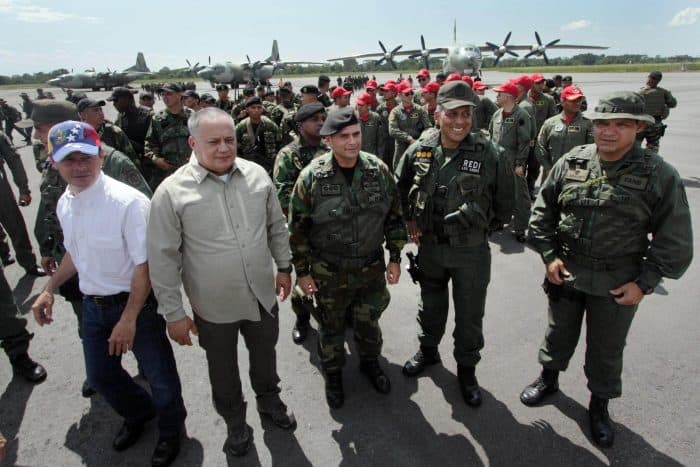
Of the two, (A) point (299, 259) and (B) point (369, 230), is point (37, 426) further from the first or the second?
(B) point (369, 230)

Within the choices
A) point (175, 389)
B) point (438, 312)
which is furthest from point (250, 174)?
point (438, 312)

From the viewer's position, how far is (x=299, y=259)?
9.22 ft

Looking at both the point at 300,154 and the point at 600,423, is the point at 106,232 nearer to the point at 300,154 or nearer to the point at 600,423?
the point at 300,154

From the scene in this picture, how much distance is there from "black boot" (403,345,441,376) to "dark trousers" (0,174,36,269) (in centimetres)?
507

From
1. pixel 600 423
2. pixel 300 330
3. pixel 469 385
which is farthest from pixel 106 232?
pixel 600 423

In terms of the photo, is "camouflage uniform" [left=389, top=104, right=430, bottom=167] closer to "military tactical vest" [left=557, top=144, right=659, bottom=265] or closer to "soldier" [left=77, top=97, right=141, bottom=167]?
"soldier" [left=77, top=97, right=141, bottom=167]

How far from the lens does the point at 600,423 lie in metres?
2.62

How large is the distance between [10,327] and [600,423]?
462 cm

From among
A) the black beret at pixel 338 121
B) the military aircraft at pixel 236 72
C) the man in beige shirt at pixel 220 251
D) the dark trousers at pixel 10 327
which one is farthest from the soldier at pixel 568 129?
the military aircraft at pixel 236 72

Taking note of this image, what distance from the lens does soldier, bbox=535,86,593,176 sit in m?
5.37

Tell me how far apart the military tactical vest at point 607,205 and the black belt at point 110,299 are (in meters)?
2.78

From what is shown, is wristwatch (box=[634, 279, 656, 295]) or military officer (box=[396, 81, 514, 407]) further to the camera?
military officer (box=[396, 81, 514, 407])

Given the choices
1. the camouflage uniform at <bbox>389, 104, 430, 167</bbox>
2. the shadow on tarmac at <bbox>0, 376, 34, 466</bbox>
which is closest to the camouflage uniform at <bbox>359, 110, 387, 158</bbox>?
the camouflage uniform at <bbox>389, 104, 430, 167</bbox>

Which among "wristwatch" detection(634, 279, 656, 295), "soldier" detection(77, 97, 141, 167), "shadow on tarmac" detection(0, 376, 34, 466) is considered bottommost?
"shadow on tarmac" detection(0, 376, 34, 466)
